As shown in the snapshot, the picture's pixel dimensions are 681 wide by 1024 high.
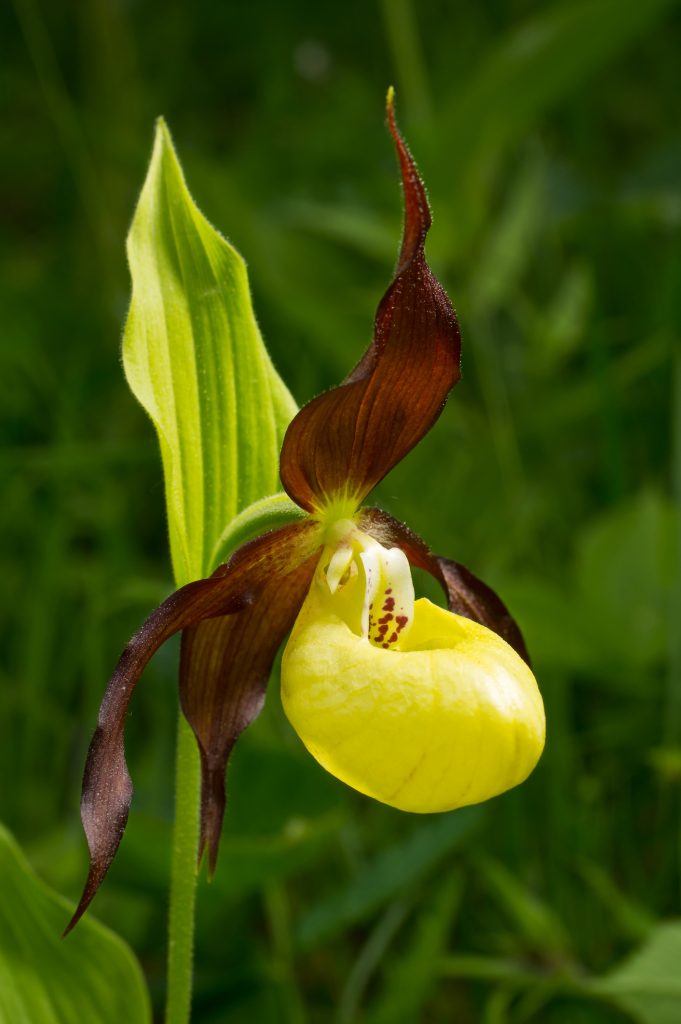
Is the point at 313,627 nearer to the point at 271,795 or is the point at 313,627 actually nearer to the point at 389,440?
the point at 389,440

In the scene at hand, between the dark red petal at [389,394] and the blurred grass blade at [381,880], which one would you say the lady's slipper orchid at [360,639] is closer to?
the dark red petal at [389,394]

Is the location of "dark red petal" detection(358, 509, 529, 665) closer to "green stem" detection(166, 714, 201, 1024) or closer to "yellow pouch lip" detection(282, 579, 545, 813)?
"yellow pouch lip" detection(282, 579, 545, 813)

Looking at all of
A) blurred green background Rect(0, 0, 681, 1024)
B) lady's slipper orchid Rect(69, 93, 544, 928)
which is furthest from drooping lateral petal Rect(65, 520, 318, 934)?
blurred green background Rect(0, 0, 681, 1024)

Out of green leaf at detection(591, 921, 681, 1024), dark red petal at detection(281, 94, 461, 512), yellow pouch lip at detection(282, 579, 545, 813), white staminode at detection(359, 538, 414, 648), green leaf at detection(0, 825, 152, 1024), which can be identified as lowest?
green leaf at detection(591, 921, 681, 1024)

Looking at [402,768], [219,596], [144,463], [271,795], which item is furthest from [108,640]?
[402,768]

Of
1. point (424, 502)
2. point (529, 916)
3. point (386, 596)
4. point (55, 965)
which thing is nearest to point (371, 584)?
point (386, 596)

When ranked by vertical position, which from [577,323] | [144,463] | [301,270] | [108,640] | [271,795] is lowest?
[271,795]

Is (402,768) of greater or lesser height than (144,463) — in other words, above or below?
below
